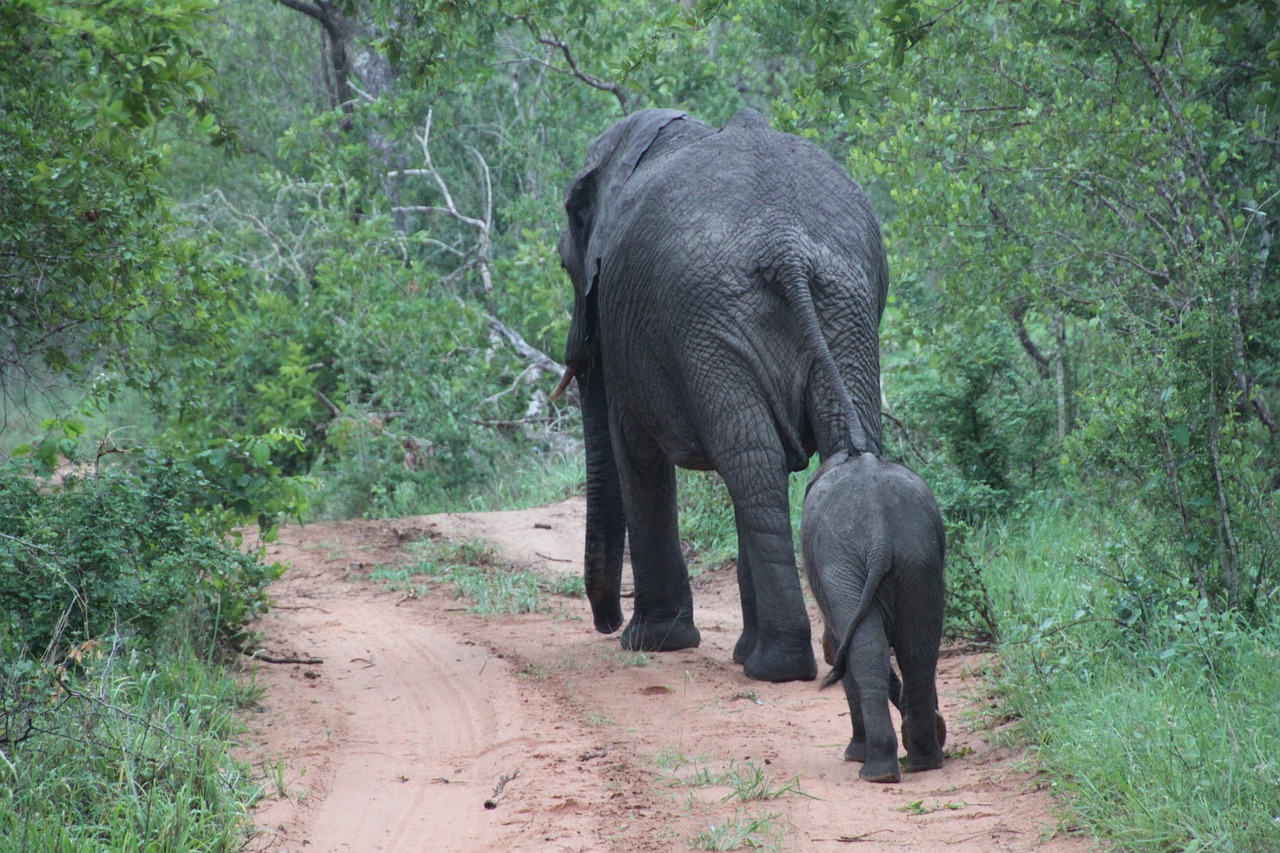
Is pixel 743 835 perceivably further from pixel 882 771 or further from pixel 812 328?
pixel 812 328

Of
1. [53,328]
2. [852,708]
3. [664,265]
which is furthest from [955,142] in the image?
[53,328]

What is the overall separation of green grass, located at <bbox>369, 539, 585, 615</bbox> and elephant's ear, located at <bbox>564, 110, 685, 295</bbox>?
2368mm

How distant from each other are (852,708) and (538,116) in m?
11.8

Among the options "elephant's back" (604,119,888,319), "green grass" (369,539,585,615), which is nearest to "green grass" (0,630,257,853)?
"elephant's back" (604,119,888,319)

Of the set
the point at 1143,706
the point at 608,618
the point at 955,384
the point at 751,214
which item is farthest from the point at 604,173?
the point at 1143,706

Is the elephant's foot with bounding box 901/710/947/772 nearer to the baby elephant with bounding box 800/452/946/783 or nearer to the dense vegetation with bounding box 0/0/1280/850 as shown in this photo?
the baby elephant with bounding box 800/452/946/783

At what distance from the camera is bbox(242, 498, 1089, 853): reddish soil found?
14.2ft

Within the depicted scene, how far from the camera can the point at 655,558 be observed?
7.25 metres

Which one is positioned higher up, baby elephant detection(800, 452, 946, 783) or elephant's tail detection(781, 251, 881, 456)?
elephant's tail detection(781, 251, 881, 456)

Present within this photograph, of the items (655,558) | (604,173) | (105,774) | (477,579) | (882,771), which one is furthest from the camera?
(477,579)

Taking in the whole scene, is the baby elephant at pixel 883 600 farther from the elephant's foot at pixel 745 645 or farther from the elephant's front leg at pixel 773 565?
the elephant's foot at pixel 745 645

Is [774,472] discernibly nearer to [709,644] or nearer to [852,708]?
[852,708]

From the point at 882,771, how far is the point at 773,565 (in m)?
1.40

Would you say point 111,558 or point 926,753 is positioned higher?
point 111,558
